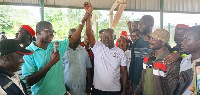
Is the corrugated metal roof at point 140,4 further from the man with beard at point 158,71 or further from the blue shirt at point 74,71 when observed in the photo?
the man with beard at point 158,71

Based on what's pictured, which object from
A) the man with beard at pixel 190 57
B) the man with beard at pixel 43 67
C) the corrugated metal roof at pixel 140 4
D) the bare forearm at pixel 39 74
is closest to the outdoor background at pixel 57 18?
the corrugated metal roof at pixel 140 4

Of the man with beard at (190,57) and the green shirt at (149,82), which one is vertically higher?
the man with beard at (190,57)

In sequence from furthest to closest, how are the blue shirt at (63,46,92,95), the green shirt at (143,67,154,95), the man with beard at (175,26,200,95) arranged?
the blue shirt at (63,46,92,95) → the green shirt at (143,67,154,95) → the man with beard at (175,26,200,95)

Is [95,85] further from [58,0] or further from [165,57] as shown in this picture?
[58,0]

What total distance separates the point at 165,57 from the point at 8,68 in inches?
70.9

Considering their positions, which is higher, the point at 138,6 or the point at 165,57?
the point at 138,6

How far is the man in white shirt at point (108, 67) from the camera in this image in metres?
2.89

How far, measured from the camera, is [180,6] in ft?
31.2

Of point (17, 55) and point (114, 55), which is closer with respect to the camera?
point (17, 55)

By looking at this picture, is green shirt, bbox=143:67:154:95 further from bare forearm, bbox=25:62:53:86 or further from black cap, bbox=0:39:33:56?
black cap, bbox=0:39:33:56

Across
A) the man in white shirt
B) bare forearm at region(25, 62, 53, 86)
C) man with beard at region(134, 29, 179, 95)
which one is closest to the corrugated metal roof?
the man in white shirt

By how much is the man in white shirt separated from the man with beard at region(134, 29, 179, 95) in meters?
0.47

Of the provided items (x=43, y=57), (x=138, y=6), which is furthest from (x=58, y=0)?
(x=43, y=57)

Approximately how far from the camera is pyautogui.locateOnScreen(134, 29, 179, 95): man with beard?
7.24 feet
